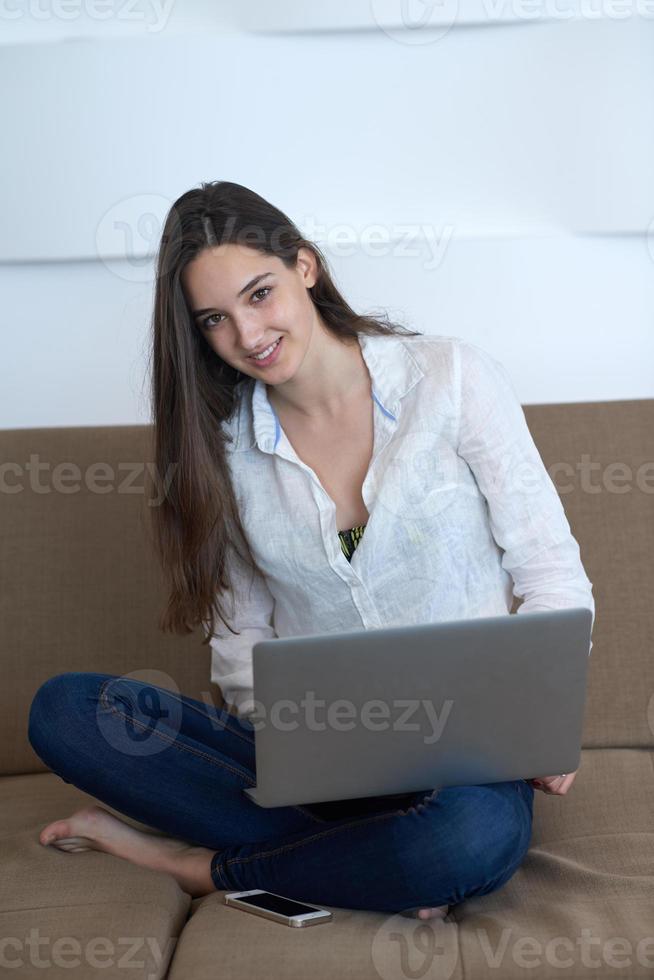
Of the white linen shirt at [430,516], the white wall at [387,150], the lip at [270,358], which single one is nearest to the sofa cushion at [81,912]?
the white linen shirt at [430,516]

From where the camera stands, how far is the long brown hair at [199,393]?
1750mm

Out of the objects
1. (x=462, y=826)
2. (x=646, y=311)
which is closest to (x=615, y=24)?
(x=646, y=311)

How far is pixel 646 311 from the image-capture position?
243 cm

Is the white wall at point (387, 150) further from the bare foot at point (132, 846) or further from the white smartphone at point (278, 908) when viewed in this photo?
the white smartphone at point (278, 908)

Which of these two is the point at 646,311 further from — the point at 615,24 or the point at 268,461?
the point at 268,461

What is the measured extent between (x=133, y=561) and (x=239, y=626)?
323 mm

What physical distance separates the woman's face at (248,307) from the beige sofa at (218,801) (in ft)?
1.64

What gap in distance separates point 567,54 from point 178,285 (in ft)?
3.63

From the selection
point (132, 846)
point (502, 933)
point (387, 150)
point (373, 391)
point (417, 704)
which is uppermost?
point (387, 150)

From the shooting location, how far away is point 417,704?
137 centimetres

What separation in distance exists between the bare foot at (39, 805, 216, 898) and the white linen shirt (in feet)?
1.29

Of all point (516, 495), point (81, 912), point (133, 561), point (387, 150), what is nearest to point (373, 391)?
A: point (516, 495)

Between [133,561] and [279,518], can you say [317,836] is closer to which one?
[279,518]

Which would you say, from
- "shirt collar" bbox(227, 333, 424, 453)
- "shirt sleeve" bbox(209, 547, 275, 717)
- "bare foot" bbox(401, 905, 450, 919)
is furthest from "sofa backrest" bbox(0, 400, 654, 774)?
"bare foot" bbox(401, 905, 450, 919)
